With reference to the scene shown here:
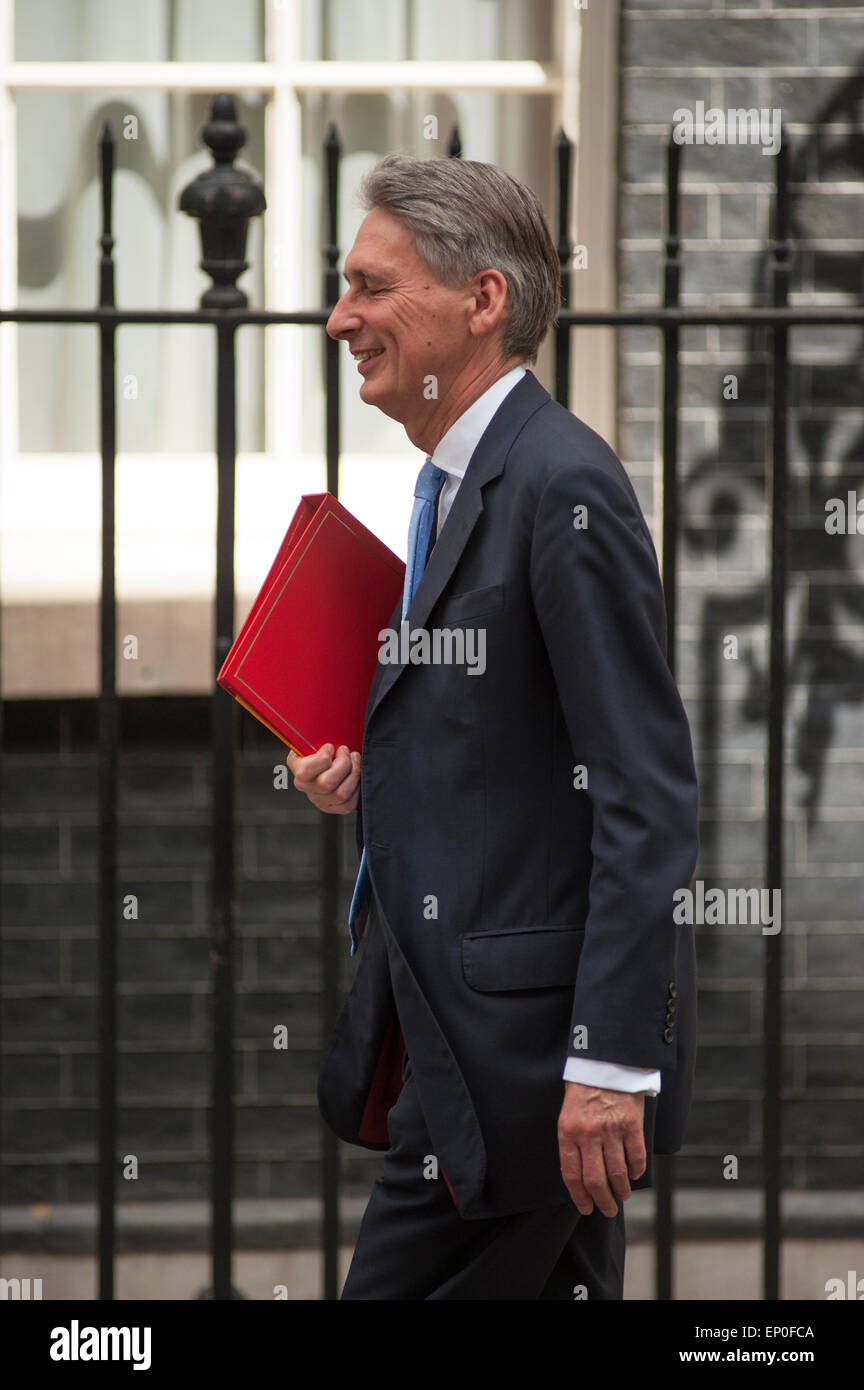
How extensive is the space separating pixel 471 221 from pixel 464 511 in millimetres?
362

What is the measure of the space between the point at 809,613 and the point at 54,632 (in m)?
1.91

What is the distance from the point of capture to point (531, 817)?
191 cm

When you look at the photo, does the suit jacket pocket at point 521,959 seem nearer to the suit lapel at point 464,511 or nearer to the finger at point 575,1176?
the finger at point 575,1176

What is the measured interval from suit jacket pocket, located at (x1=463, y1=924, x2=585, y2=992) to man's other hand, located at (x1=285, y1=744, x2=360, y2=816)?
0.32 m

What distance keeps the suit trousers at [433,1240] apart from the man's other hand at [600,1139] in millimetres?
166

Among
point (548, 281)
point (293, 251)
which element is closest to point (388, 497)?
point (293, 251)

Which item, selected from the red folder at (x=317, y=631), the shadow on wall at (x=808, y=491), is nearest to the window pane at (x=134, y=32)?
the shadow on wall at (x=808, y=491)

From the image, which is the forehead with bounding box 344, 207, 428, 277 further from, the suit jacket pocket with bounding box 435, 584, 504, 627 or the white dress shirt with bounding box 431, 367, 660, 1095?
the suit jacket pocket with bounding box 435, 584, 504, 627

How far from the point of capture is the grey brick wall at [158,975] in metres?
4.10
